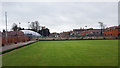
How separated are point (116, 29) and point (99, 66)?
194ft

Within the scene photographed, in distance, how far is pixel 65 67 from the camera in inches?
220

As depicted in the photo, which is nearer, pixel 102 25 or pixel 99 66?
pixel 99 66

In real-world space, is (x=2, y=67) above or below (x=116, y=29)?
below

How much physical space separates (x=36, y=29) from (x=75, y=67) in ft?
262

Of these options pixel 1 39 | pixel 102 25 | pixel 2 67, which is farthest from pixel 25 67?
pixel 102 25

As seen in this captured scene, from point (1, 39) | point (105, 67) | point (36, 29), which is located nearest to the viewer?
point (105, 67)

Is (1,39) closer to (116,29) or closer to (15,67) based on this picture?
(15,67)

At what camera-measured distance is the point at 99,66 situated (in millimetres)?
5715

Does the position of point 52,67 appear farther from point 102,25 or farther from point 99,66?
point 102,25

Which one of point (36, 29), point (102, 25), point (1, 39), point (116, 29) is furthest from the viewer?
point (36, 29)

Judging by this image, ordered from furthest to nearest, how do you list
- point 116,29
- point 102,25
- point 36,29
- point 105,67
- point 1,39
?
point 36,29 → point 102,25 → point 116,29 → point 1,39 → point 105,67

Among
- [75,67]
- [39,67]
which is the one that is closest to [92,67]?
[75,67]

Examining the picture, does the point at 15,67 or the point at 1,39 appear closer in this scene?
the point at 15,67

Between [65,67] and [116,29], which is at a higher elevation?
[116,29]
